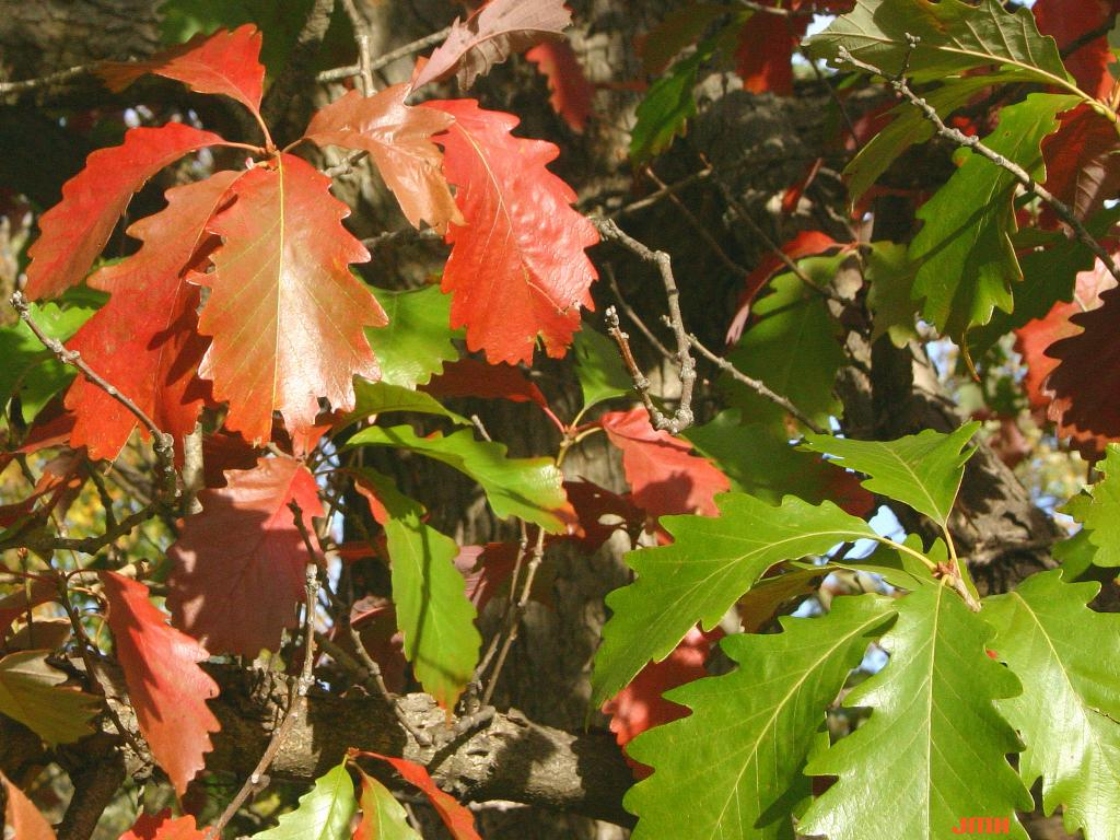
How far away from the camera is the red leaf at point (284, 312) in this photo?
3.33ft

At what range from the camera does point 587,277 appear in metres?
1.24

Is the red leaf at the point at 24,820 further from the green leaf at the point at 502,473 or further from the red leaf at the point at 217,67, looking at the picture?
the red leaf at the point at 217,67

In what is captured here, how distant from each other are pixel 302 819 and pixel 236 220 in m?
0.65

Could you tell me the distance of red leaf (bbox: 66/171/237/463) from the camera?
1.09 metres

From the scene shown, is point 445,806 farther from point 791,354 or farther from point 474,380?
point 791,354

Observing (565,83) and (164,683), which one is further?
(565,83)

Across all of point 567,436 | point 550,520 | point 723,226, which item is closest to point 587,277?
point 550,520

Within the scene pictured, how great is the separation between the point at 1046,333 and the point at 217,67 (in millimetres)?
1506

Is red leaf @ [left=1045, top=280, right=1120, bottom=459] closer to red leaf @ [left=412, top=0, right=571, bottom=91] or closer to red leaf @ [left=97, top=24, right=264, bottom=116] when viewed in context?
red leaf @ [left=412, top=0, right=571, bottom=91]

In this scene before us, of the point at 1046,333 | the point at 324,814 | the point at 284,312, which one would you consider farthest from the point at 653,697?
the point at 1046,333

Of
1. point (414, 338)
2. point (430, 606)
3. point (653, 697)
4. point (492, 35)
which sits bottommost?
point (653, 697)

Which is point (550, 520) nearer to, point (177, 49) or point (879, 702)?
point (879, 702)

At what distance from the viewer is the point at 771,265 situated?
2.01m

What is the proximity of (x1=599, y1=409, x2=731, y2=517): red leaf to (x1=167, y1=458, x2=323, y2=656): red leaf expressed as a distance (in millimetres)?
432
